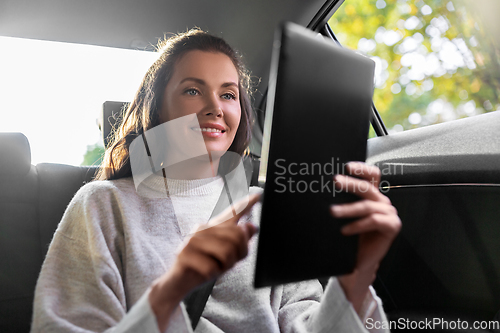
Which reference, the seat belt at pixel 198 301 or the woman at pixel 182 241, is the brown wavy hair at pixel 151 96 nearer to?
the woman at pixel 182 241

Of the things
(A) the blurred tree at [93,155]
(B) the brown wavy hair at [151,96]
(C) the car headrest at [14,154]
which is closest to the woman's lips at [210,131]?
(B) the brown wavy hair at [151,96]

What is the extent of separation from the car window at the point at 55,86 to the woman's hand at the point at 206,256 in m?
0.73

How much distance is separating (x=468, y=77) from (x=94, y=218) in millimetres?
1021

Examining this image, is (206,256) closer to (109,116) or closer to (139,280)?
(139,280)

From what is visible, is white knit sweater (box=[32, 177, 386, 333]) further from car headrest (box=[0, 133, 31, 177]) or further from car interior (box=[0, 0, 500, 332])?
car headrest (box=[0, 133, 31, 177])

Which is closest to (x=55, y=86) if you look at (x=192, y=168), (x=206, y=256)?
(x=192, y=168)

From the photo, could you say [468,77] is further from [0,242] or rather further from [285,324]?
[0,242]

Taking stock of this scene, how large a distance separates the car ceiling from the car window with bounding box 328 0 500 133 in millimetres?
187

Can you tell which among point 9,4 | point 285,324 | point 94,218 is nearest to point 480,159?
point 285,324

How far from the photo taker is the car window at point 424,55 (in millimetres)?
919

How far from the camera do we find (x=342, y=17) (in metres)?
1.21

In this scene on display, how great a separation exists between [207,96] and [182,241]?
0.91ft

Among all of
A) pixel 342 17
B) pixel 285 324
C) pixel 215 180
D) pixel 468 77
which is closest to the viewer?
pixel 285 324

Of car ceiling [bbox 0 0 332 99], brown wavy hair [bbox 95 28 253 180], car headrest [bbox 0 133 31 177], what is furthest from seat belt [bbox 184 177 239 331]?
car ceiling [bbox 0 0 332 99]
